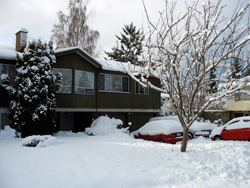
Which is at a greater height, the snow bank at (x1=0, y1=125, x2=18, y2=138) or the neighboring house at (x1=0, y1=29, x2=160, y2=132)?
the neighboring house at (x1=0, y1=29, x2=160, y2=132)

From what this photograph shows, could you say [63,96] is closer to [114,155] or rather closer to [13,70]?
[13,70]

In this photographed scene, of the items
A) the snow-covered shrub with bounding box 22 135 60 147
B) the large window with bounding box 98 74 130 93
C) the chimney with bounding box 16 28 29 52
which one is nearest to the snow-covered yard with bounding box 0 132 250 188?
the snow-covered shrub with bounding box 22 135 60 147

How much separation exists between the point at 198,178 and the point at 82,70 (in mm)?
12260

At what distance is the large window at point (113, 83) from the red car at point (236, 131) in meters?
7.70

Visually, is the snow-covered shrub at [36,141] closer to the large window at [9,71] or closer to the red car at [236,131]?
the large window at [9,71]

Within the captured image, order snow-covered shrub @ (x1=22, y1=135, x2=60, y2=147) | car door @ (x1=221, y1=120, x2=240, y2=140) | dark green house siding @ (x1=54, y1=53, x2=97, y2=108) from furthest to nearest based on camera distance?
1. dark green house siding @ (x1=54, y1=53, x2=97, y2=108)
2. car door @ (x1=221, y1=120, x2=240, y2=140)
3. snow-covered shrub @ (x1=22, y1=135, x2=60, y2=147)

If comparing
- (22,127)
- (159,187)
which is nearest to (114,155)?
(159,187)

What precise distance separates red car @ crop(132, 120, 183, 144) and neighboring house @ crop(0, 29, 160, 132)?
3860 millimetres

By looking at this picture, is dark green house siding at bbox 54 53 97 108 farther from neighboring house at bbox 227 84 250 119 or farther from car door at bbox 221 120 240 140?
neighboring house at bbox 227 84 250 119

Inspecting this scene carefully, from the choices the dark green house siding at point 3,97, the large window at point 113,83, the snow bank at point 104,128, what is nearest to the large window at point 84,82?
the large window at point 113,83

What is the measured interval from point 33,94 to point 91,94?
478 cm

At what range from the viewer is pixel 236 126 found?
13945mm

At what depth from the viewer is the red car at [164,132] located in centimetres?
1329

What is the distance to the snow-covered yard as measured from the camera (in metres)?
5.87
